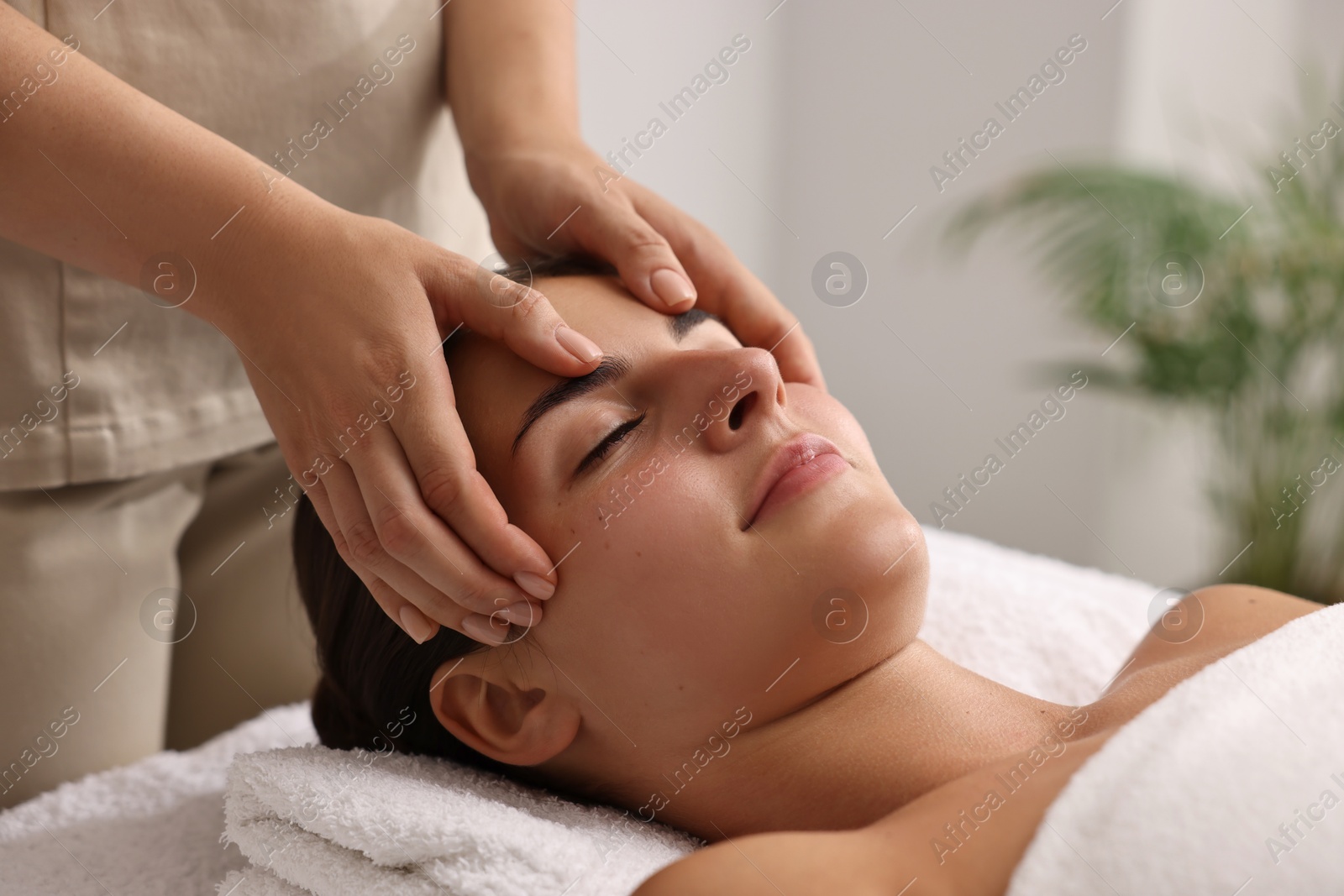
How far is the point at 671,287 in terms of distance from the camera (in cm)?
98

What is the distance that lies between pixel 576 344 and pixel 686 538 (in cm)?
18

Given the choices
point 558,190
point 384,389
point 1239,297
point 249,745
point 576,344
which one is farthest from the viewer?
point 1239,297

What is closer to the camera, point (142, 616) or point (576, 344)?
point (576, 344)

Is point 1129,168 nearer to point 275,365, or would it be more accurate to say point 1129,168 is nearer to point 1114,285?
point 1114,285

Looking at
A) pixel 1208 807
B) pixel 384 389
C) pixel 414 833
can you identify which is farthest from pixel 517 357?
pixel 1208 807

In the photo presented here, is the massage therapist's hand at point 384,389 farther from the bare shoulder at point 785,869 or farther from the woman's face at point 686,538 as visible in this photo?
the bare shoulder at point 785,869

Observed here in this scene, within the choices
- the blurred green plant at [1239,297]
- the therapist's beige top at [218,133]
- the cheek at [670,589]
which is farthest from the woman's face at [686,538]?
the blurred green plant at [1239,297]

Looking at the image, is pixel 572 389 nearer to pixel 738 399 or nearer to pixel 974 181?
pixel 738 399

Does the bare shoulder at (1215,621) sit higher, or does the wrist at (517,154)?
the wrist at (517,154)

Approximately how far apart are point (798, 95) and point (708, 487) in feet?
7.45

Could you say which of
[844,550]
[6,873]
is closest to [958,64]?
[844,550]

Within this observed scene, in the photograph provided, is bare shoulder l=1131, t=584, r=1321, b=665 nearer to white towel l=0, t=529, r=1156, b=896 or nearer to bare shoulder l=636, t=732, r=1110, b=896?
white towel l=0, t=529, r=1156, b=896

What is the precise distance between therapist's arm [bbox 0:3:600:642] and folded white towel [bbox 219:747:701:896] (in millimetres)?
139

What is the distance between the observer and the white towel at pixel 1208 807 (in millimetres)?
637
